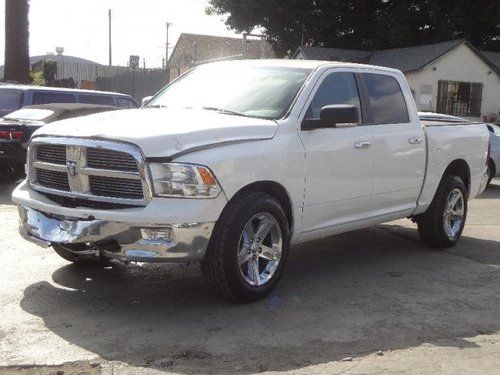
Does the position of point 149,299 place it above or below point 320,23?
below

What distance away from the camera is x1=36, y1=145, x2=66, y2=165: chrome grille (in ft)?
15.9

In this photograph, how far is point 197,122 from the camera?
4848mm

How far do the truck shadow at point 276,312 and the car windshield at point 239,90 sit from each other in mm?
1510

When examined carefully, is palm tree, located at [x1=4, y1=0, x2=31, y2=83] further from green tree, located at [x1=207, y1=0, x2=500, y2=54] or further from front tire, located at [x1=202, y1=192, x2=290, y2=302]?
front tire, located at [x1=202, y1=192, x2=290, y2=302]

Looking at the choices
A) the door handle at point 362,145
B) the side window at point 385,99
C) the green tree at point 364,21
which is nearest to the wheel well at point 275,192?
the door handle at point 362,145

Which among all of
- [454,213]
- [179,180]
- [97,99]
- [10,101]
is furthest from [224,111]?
[97,99]

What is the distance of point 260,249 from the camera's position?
4.97 metres

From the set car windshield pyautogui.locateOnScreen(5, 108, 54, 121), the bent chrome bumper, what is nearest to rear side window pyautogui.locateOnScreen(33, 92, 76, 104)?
car windshield pyautogui.locateOnScreen(5, 108, 54, 121)

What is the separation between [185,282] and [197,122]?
150cm

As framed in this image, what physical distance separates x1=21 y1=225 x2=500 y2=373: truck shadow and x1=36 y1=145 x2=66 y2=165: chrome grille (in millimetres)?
1053

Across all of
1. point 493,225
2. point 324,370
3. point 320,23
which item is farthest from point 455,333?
point 320,23

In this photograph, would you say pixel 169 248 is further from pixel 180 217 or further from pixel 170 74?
pixel 170 74

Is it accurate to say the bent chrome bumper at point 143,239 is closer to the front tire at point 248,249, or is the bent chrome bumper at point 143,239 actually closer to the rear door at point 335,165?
the front tire at point 248,249

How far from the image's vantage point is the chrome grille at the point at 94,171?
4.44 m
